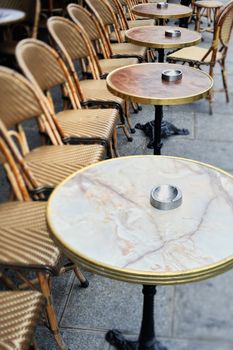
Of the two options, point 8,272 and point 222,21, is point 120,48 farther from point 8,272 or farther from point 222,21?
point 8,272

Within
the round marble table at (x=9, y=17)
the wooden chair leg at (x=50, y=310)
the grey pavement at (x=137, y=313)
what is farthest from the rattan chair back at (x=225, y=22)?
the wooden chair leg at (x=50, y=310)

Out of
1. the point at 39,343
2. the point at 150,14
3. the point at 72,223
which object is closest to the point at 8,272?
the point at 39,343

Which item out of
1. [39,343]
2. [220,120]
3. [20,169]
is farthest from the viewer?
[220,120]

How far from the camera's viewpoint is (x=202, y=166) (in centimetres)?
185

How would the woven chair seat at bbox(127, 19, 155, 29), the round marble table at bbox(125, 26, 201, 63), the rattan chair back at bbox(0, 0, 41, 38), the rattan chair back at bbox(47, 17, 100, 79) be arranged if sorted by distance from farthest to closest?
the woven chair seat at bbox(127, 19, 155, 29) < the rattan chair back at bbox(0, 0, 41, 38) < the round marble table at bbox(125, 26, 201, 63) < the rattan chair back at bbox(47, 17, 100, 79)

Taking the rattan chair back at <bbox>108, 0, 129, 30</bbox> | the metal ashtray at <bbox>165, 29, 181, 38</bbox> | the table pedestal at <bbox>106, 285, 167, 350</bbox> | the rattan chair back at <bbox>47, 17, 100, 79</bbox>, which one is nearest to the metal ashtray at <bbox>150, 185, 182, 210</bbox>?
the table pedestal at <bbox>106, 285, 167, 350</bbox>

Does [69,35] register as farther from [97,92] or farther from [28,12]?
[28,12]

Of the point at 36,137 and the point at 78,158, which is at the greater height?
the point at 78,158

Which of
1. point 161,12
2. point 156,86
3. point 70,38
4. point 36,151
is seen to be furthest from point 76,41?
point 161,12

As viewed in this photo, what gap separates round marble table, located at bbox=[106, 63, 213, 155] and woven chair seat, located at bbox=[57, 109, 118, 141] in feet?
0.86

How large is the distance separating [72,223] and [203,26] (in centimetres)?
893

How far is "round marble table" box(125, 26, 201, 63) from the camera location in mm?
4219

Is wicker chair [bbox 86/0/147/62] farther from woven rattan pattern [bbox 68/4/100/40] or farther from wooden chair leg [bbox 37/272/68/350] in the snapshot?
wooden chair leg [bbox 37/272/68/350]

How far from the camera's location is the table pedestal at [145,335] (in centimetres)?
183
